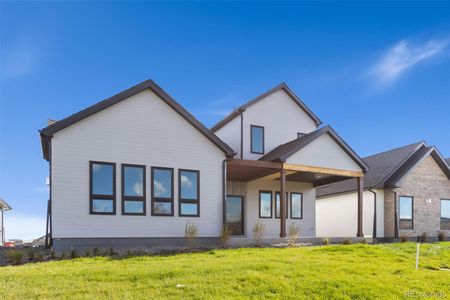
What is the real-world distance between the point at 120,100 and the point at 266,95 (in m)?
8.18

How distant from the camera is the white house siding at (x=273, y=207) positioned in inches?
763

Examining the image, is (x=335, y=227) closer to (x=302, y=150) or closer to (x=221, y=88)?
(x=302, y=150)

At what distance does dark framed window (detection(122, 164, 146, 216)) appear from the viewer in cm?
1350

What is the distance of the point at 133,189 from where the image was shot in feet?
44.8

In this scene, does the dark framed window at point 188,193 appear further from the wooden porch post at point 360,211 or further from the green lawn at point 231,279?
the wooden porch post at point 360,211

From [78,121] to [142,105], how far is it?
244 centimetres

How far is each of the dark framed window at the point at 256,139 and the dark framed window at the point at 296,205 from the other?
11.3 ft

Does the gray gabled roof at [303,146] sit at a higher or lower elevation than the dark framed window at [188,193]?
higher

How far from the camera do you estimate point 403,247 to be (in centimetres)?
1348

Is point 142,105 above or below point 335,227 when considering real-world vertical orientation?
above

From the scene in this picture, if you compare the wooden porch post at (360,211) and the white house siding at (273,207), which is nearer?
the wooden porch post at (360,211)

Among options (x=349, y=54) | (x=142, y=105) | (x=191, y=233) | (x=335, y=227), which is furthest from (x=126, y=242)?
(x=335, y=227)

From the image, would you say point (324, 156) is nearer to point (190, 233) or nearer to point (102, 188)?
point (190, 233)

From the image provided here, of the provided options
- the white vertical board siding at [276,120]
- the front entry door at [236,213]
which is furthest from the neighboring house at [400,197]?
the front entry door at [236,213]
